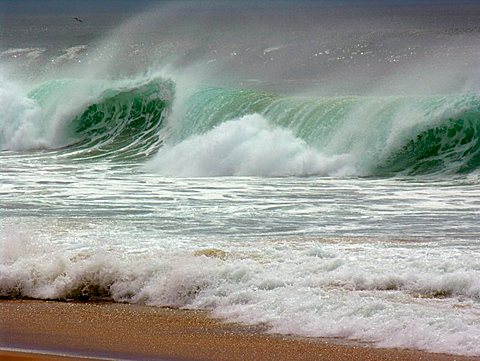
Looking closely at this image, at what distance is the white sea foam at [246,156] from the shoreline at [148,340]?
9.08 meters

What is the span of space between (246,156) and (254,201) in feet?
14.4

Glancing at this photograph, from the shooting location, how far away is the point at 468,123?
19.0 metres

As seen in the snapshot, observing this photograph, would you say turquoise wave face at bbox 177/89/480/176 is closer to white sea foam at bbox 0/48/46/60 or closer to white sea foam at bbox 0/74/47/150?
white sea foam at bbox 0/74/47/150

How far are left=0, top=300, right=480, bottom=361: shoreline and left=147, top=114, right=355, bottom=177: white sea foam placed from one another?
9.08 metres

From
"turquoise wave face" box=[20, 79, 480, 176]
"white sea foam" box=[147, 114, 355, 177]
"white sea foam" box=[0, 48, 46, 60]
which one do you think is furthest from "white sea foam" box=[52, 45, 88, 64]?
"white sea foam" box=[147, 114, 355, 177]

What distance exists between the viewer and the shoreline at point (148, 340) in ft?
25.5

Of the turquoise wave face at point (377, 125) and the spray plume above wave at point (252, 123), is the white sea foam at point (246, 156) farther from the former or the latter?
the turquoise wave face at point (377, 125)

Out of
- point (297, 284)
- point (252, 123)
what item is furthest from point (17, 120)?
point (297, 284)

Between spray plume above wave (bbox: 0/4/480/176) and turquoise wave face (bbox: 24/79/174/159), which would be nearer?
spray plume above wave (bbox: 0/4/480/176)

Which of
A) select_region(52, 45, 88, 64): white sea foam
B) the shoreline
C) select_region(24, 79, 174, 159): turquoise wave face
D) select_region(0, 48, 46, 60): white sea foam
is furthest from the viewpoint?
select_region(0, 48, 46, 60): white sea foam

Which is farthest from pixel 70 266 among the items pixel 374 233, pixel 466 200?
pixel 466 200

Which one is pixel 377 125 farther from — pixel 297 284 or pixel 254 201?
pixel 297 284

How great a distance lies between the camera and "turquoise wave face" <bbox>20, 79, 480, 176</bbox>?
18.7 meters

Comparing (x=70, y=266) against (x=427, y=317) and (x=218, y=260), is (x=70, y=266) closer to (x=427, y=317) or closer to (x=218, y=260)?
(x=218, y=260)
